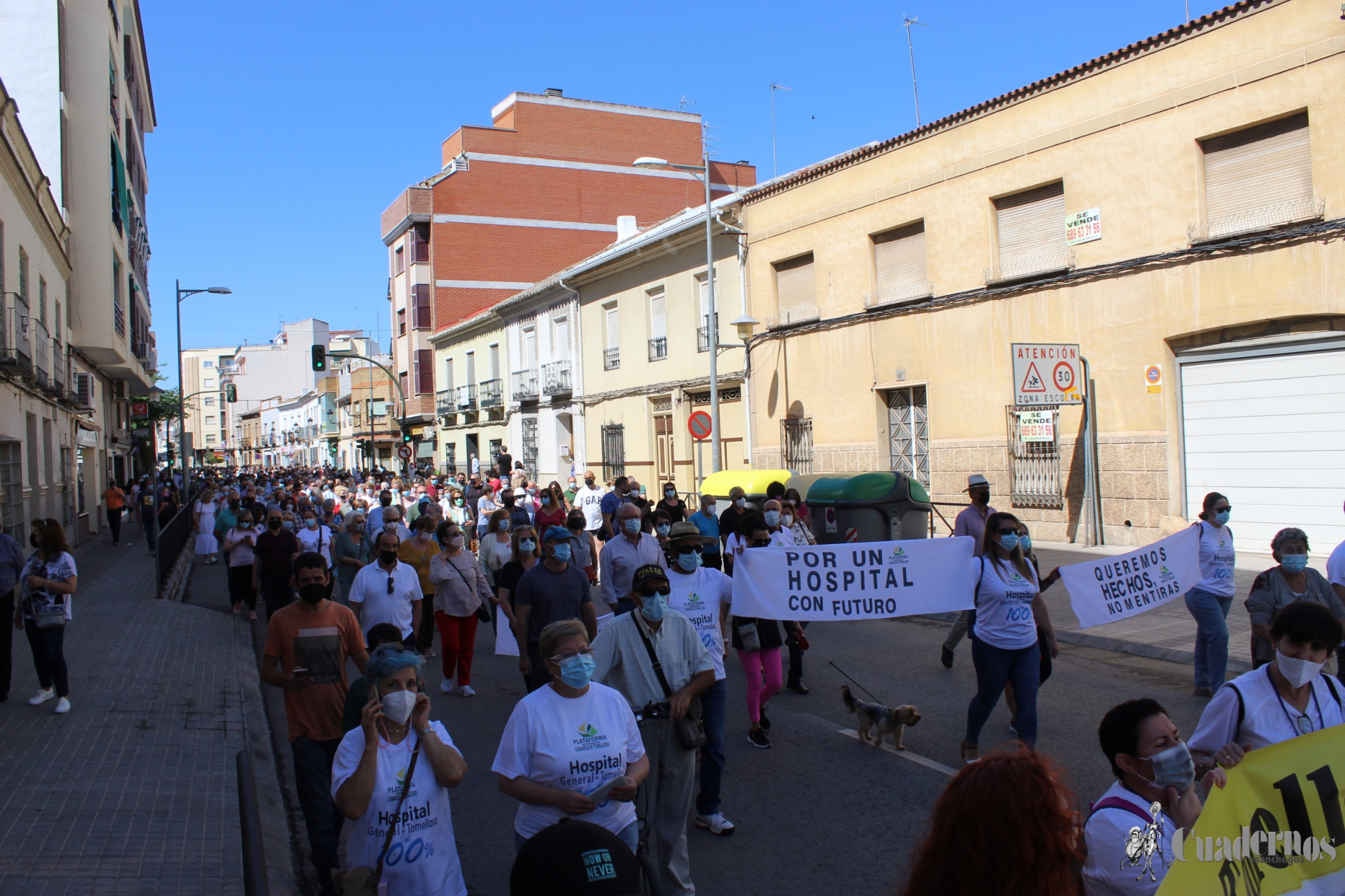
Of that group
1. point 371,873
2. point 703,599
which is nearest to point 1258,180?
point 703,599

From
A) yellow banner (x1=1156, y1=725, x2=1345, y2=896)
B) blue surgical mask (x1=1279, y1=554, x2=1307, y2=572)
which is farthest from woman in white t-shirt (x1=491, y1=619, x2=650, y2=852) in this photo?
blue surgical mask (x1=1279, y1=554, x2=1307, y2=572)

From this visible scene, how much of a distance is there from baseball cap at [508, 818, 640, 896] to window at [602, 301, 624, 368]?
2799 cm

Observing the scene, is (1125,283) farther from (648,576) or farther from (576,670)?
(576,670)

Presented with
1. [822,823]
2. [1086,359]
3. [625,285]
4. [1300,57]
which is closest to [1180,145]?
[1300,57]

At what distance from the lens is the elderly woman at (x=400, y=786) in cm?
332

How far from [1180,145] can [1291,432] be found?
4.60m

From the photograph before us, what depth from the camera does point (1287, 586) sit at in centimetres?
591

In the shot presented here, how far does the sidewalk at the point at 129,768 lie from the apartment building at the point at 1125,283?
12.0m

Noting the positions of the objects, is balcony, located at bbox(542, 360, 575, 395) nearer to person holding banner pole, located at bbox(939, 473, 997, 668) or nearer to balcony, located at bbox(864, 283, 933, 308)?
balcony, located at bbox(864, 283, 933, 308)

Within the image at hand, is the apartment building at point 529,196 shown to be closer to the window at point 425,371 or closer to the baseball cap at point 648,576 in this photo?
the window at point 425,371

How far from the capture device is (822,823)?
213 inches

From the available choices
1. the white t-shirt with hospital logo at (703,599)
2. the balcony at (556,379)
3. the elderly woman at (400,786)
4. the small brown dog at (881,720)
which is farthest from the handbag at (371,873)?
the balcony at (556,379)

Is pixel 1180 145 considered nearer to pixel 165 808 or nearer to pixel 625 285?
pixel 165 808

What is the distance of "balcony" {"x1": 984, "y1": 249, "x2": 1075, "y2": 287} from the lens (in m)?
16.4
